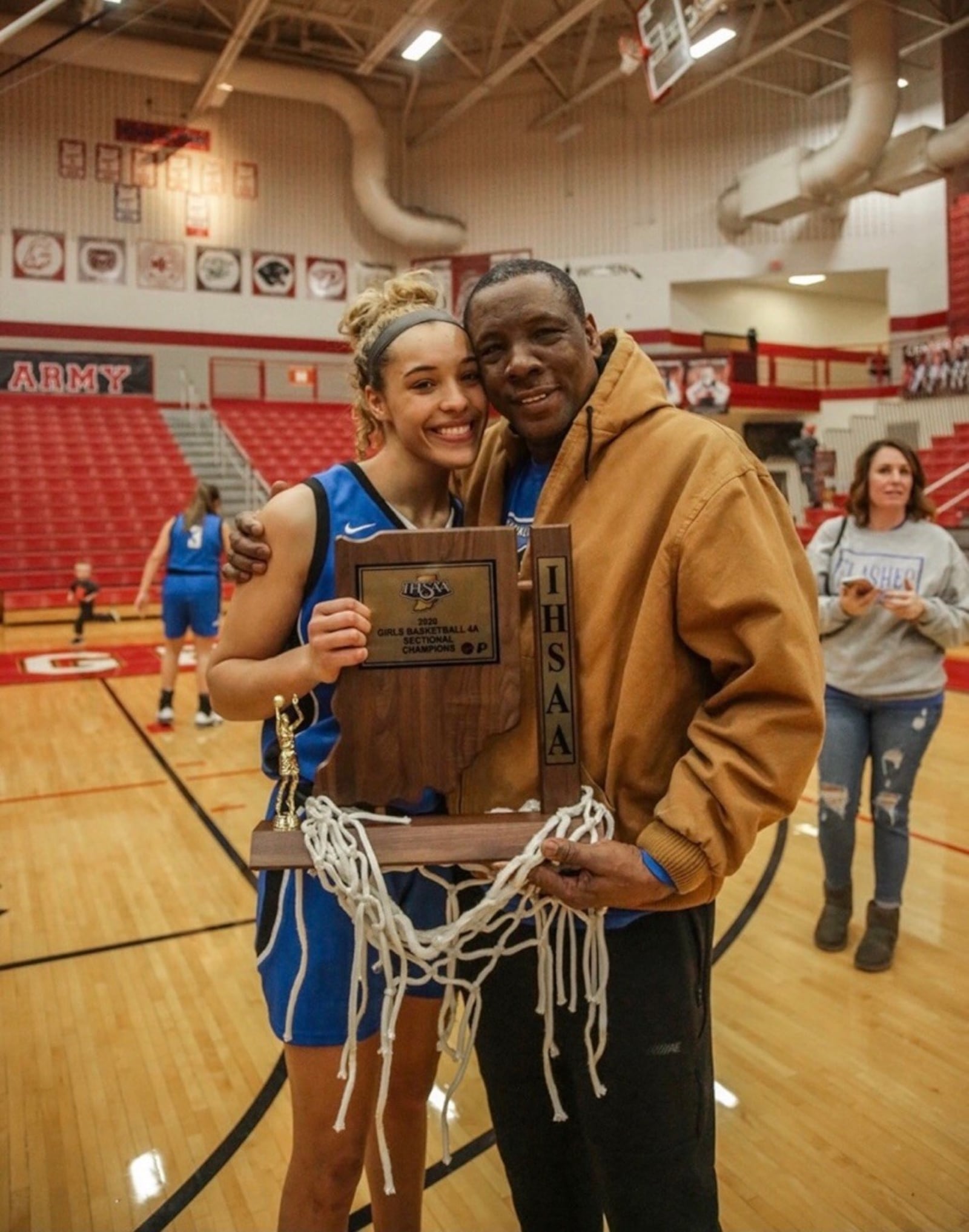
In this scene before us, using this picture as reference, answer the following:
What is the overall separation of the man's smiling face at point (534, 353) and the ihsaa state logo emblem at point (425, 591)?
0.27 m

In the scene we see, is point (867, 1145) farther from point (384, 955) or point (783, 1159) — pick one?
point (384, 955)

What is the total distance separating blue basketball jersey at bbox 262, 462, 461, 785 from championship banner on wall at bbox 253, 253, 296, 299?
686 inches

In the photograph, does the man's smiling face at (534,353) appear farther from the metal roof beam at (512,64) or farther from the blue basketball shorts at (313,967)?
the metal roof beam at (512,64)

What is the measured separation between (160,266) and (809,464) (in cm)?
1166

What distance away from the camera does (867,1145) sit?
217 cm

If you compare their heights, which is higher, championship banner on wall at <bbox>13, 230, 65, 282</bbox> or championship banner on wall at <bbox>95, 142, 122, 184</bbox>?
championship banner on wall at <bbox>95, 142, 122, 184</bbox>

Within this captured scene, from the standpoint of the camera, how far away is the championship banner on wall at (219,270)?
17125mm

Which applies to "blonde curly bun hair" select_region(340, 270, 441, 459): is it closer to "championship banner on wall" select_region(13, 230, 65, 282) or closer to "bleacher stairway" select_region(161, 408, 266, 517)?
"bleacher stairway" select_region(161, 408, 266, 517)

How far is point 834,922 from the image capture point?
125 inches

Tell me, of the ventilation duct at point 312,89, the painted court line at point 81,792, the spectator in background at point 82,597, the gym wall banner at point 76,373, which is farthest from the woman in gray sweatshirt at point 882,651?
the gym wall banner at point 76,373

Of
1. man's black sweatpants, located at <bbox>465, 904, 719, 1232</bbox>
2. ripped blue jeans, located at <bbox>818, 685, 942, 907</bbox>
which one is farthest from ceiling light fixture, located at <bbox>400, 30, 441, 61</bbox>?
man's black sweatpants, located at <bbox>465, 904, 719, 1232</bbox>

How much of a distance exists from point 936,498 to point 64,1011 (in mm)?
12360

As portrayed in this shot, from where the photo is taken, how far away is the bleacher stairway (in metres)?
14.8

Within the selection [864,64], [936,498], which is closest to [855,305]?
[864,64]
